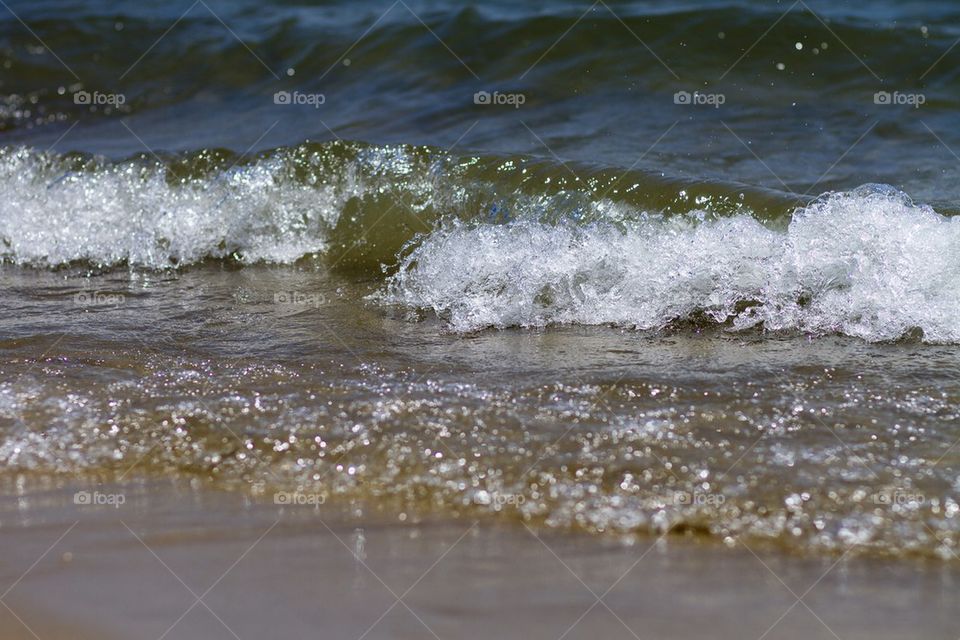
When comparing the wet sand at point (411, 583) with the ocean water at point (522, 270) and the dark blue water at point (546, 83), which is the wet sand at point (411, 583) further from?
the dark blue water at point (546, 83)

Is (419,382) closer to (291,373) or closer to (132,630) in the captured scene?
(291,373)

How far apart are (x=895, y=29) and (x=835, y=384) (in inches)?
152

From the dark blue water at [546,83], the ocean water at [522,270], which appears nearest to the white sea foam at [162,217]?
the ocean water at [522,270]

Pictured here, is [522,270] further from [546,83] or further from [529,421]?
[546,83]

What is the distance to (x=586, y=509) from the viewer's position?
202 centimetres

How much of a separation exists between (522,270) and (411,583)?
5.43ft

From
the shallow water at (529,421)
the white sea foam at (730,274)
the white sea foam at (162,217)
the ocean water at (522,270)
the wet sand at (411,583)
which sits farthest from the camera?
the white sea foam at (162,217)

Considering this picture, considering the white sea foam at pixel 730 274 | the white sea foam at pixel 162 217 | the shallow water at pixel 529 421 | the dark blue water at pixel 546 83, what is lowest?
the shallow water at pixel 529 421

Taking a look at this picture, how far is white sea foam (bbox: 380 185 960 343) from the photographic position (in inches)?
119

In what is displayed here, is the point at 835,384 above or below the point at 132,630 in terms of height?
above

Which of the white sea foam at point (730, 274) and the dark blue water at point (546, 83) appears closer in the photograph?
the white sea foam at point (730, 274)

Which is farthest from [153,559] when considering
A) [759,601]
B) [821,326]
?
[821,326]

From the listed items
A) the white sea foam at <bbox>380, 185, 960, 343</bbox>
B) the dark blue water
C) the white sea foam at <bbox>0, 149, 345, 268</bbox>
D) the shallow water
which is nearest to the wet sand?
the shallow water

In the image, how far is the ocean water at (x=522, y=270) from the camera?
7.12ft
